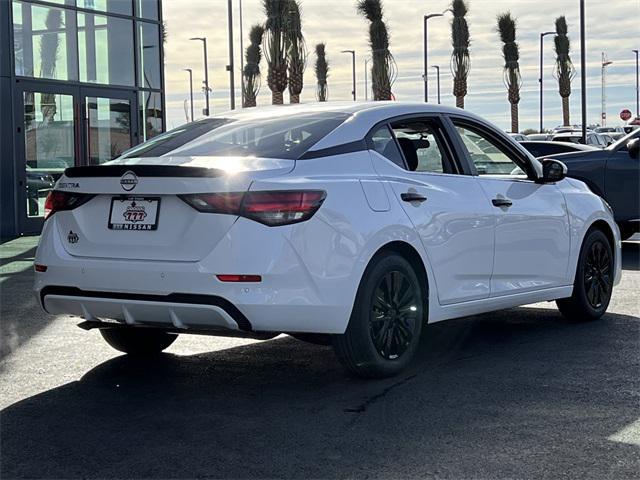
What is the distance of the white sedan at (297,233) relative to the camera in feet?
18.0

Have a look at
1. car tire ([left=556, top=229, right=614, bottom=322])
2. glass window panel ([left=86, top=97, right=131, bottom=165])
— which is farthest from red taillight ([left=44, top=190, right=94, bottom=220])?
glass window panel ([left=86, top=97, right=131, bottom=165])

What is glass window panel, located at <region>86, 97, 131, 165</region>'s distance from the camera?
835 inches

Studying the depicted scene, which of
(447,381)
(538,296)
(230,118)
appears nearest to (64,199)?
(230,118)

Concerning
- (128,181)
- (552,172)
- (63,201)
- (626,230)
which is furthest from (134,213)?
(626,230)

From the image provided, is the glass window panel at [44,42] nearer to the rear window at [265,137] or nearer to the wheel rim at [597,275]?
the wheel rim at [597,275]

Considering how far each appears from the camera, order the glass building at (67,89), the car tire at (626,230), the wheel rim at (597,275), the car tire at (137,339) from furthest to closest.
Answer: the glass building at (67,89)
the car tire at (626,230)
the wheel rim at (597,275)
the car tire at (137,339)

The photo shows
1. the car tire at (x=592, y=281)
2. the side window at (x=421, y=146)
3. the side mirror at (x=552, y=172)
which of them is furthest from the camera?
the car tire at (x=592, y=281)

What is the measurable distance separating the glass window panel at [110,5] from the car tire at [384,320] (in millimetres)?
16419

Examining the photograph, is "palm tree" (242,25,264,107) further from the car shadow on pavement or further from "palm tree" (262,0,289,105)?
the car shadow on pavement

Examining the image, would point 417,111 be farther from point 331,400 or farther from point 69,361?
point 69,361

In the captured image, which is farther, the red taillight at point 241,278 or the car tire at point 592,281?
the car tire at point 592,281

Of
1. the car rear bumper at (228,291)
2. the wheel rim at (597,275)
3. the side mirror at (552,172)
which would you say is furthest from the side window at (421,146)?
the wheel rim at (597,275)

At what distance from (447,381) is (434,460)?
162 cm

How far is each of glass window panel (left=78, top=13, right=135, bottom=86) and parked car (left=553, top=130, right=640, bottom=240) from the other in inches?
409
